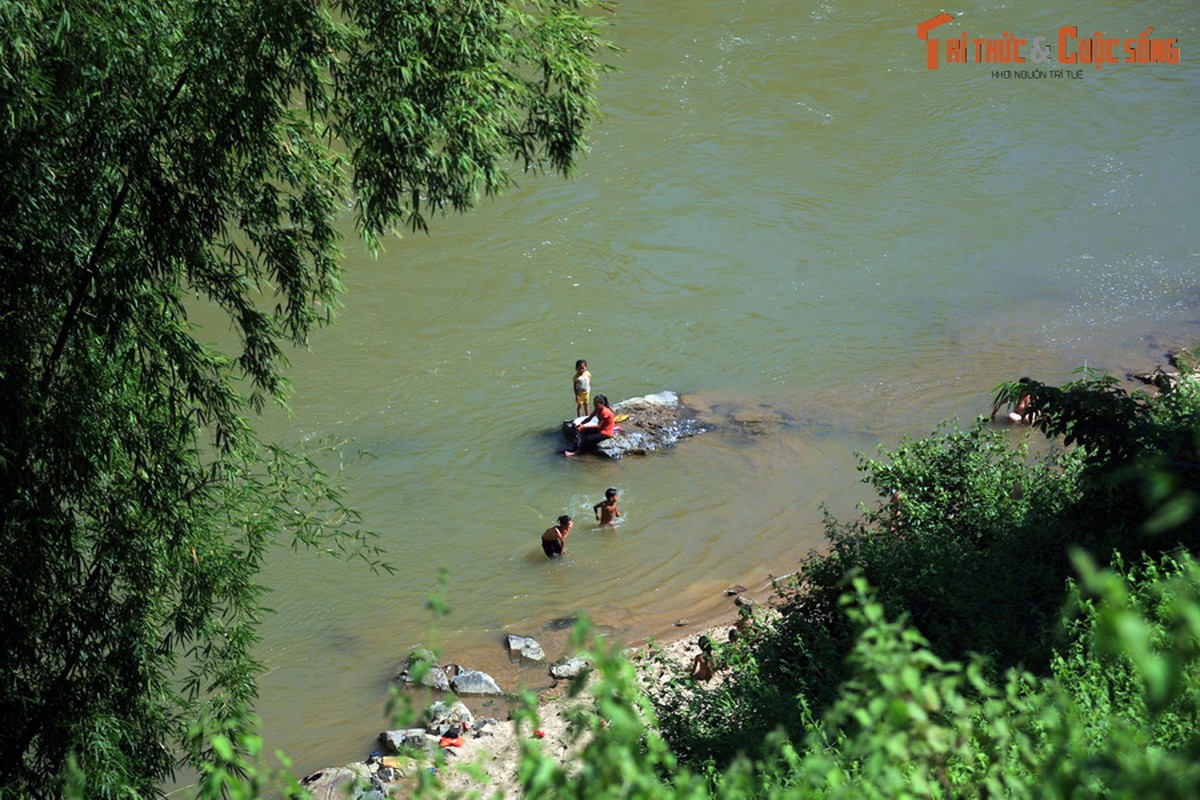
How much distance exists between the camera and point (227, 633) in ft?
26.2

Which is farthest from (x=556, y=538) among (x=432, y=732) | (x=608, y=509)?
(x=432, y=732)

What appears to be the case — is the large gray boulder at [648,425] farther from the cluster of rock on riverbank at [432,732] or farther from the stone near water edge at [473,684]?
the stone near water edge at [473,684]

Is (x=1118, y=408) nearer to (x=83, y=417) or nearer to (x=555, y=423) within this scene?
(x=83, y=417)

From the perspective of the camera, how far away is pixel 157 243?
720cm

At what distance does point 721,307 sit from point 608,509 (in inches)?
226

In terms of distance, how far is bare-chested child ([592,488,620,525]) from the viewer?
45.3 ft

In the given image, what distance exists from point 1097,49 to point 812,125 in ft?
26.4

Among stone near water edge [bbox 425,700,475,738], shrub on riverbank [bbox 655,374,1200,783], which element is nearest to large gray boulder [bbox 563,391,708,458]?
stone near water edge [bbox 425,700,475,738]

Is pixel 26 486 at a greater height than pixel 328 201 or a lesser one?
lesser

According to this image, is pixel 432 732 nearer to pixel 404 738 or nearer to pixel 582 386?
pixel 404 738

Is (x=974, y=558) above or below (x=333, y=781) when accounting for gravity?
above

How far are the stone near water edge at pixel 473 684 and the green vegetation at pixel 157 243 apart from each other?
3.48 metres

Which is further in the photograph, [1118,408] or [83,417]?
[1118,408]

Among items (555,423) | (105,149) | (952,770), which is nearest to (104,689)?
(105,149)
